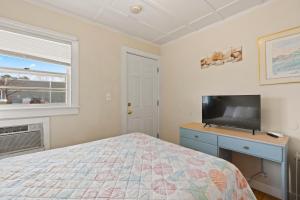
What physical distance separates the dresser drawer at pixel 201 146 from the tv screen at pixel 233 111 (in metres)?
0.38

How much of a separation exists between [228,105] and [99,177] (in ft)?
6.39

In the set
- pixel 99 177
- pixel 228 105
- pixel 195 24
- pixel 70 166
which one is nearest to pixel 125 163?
pixel 99 177

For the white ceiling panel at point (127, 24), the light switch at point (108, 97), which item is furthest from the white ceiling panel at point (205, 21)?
the light switch at point (108, 97)

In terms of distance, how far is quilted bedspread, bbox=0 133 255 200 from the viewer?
2.74ft

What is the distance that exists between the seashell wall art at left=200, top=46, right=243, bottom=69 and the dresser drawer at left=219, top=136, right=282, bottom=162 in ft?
4.03

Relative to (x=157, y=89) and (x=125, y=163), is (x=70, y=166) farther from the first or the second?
(x=157, y=89)

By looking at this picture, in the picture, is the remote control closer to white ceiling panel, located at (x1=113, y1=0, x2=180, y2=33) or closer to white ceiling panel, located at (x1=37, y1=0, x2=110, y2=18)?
white ceiling panel, located at (x1=113, y1=0, x2=180, y2=33)

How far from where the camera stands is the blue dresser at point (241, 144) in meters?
1.55

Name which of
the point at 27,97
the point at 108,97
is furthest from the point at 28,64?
the point at 108,97

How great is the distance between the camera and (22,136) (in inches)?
75.3

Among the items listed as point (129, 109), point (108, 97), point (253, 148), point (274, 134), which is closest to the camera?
point (253, 148)

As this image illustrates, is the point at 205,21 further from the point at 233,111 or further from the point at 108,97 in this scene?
the point at 108,97

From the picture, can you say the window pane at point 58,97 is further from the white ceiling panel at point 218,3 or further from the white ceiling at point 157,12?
the white ceiling panel at point 218,3

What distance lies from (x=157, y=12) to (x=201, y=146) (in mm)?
2079
